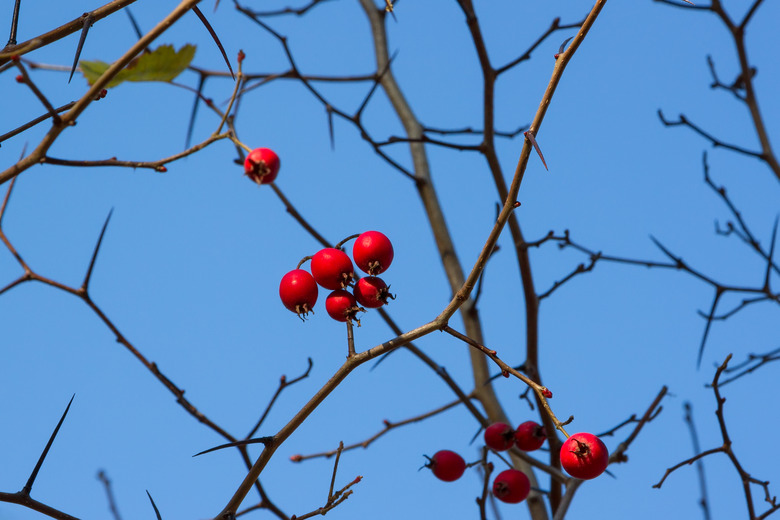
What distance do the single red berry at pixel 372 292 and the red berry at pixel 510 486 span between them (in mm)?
1396

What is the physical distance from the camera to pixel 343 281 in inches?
74.0

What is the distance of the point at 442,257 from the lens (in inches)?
161

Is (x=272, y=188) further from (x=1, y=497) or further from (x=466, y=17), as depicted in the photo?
(x=1, y=497)

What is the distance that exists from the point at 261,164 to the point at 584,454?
3.63 ft

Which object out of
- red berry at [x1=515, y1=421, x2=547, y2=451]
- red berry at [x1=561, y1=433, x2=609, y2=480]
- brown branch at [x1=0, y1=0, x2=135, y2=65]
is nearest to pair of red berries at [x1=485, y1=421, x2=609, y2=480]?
red berry at [x1=561, y1=433, x2=609, y2=480]

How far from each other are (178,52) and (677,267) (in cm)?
281

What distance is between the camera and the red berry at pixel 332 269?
73.0 inches

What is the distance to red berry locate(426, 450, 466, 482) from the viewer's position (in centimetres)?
302

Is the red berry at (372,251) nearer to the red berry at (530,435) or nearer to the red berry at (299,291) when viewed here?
the red berry at (299,291)

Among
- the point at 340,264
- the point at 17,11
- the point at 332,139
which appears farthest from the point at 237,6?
the point at 340,264

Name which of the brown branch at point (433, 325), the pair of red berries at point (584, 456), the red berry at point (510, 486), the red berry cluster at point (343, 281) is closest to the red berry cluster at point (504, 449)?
the red berry at point (510, 486)

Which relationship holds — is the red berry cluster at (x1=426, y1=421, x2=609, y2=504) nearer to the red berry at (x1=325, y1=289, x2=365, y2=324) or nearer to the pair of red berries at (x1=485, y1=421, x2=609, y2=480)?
the pair of red berries at (x1=485, y1=421, x2=609, y2=480)

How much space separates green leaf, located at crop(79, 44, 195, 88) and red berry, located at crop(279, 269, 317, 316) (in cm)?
76

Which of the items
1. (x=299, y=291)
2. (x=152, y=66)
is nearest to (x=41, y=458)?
(x=299, y=291)
